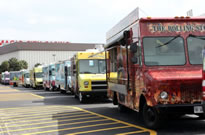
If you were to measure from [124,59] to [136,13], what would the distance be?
171 centimetres

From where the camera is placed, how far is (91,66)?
1723 centimetres

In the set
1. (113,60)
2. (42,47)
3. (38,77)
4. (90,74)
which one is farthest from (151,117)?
(42,47)

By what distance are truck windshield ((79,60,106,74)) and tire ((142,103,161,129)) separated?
9.02 meters

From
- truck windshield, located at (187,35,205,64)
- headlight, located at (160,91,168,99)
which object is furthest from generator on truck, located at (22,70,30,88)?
headlight, located at (160,91,168,99)

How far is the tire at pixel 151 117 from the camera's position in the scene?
7.75 meters

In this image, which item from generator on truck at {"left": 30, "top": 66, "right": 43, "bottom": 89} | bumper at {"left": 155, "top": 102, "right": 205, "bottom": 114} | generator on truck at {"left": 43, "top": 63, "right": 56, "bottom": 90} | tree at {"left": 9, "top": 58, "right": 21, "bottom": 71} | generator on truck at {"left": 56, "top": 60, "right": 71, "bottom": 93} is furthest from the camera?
tree at {"left": 9, "top": 58, "right": 21, "bottom": 71}

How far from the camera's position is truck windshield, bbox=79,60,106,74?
1709 cm

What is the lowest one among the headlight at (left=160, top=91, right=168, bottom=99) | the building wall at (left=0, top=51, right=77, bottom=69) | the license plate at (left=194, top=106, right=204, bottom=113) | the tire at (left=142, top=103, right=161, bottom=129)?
the tire at (left=142, top=103, right=161, bottom=129)

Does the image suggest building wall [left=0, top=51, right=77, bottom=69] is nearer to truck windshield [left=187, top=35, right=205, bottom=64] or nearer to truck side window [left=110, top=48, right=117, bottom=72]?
truck side window [left=110, top=48, right=117, bottom=72]

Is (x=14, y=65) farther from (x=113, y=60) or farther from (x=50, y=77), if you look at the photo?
(x=113, y=60)

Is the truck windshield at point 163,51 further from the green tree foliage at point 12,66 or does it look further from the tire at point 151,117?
the green tree foliage at point 12,66

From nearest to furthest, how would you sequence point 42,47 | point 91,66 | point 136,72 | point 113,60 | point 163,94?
1. point 163,94
2. point 136,72
3. point 113,60
4. point 91,66
5. point 42,47

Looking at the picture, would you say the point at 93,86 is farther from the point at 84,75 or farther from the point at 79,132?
the point at 79,132

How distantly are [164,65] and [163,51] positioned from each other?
0.33m
